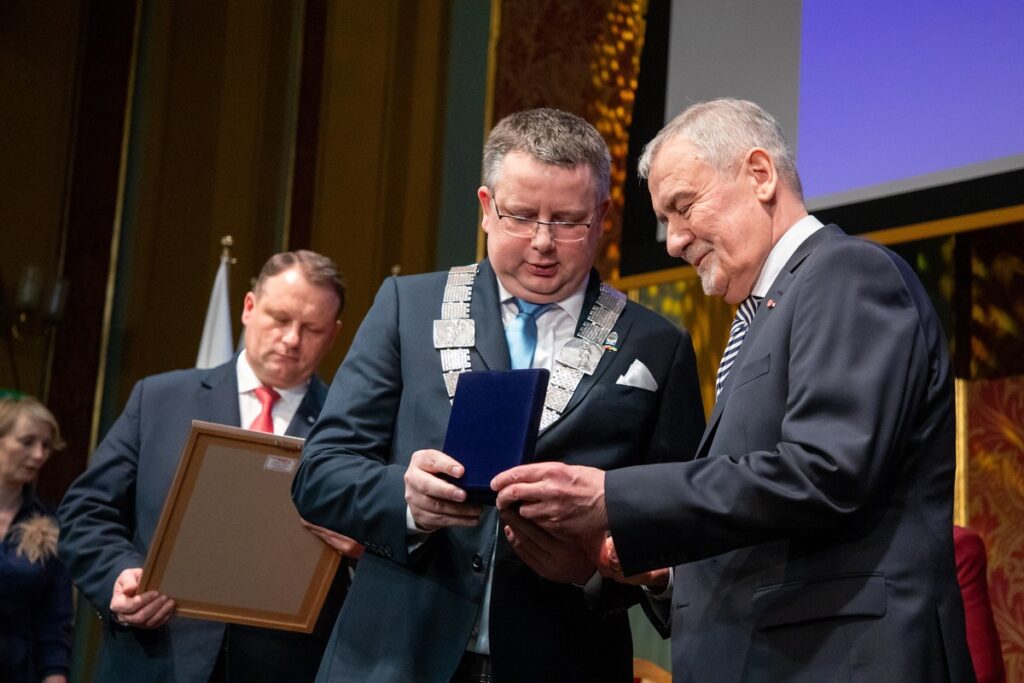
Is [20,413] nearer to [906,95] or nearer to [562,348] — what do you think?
[562,348]

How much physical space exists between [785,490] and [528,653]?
600 mm

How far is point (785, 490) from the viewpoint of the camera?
158 centimetres

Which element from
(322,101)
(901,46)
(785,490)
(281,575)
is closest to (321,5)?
(322,101)

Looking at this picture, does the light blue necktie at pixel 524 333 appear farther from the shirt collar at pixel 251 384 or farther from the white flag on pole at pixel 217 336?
the white flag on pole at pixel 217 336

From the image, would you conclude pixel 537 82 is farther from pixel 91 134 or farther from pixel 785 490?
pixel 785 490

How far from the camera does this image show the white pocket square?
2.14 m

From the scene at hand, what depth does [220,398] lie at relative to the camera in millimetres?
3182

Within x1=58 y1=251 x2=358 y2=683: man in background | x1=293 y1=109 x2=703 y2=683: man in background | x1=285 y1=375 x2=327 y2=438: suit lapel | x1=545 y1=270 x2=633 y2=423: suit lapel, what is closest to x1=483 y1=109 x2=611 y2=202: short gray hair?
x1=293 y1=109 x2=703 y2=683: man in background

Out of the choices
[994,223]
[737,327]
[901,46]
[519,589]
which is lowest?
[519,589]

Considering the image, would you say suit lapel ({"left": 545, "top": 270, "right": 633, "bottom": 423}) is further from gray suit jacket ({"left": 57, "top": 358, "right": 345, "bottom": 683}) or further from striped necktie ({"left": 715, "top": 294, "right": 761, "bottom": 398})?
gray suit jacket ({"left": 57, "top": 358, "right": 345, "bottom": 683})

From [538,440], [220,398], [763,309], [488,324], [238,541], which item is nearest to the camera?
[763,309]

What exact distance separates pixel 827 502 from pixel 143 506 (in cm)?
195

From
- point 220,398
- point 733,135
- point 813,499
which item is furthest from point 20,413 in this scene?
point 813,499

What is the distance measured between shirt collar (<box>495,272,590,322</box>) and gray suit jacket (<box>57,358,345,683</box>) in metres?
1.06
